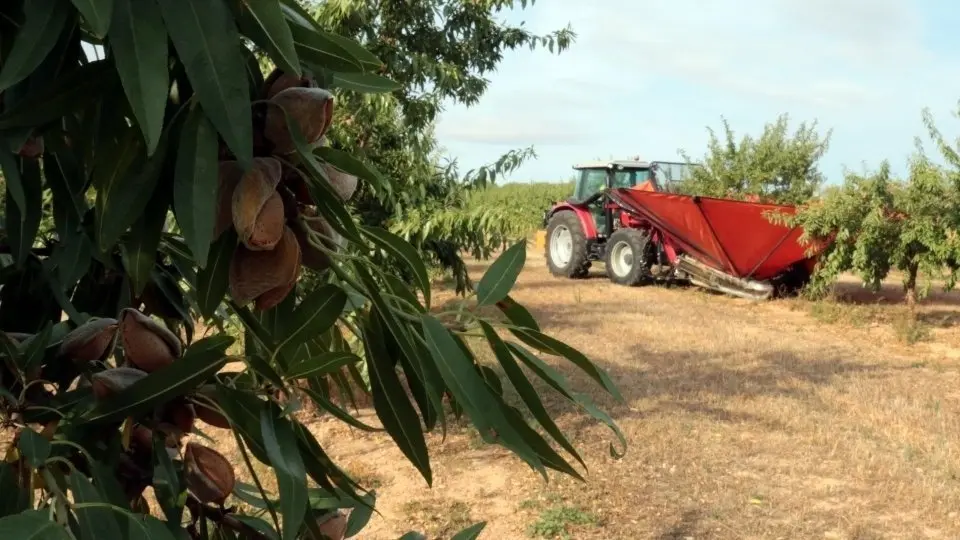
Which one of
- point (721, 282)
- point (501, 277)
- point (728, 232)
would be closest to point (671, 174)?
point (721, 282)

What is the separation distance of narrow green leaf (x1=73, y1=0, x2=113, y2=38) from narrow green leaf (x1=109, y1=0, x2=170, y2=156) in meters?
0.03

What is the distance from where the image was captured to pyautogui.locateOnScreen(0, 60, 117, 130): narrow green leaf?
59cm

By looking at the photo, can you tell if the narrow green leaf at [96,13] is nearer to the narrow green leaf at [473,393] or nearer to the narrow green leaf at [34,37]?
the narrow green leaf at [34,37]

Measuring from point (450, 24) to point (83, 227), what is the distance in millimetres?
4390

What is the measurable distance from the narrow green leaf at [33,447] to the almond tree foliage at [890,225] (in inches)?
349

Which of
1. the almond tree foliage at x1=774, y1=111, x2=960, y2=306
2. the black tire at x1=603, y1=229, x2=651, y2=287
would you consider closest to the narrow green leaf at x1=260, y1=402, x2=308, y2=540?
the almond tree foliage at x1=774, y1=111, x2=960, y2=306

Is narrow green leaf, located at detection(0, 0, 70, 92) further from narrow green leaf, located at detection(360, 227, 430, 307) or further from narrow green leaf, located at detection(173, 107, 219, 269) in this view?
narrow green leaf, located at detection(360, 227, 430, 307)

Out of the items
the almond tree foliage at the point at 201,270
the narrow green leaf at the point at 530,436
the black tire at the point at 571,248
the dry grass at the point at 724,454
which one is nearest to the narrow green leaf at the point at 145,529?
the almond tree foliage at the point at 201,270

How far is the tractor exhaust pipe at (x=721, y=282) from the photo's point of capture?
380 inches

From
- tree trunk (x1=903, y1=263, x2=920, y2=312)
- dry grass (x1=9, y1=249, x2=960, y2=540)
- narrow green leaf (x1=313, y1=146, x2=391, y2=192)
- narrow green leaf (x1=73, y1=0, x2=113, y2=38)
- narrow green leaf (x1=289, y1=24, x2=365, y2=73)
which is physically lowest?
dry grass (x1=9, y1=249, x2=960, y2=540)

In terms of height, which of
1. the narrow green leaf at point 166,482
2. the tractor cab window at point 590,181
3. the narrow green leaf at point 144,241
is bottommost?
the narrow green leaf at point 166,482

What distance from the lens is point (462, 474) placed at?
451cm

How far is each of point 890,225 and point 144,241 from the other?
9225 millimetres

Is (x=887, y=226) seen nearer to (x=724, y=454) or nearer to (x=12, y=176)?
(x=724, y=454)
